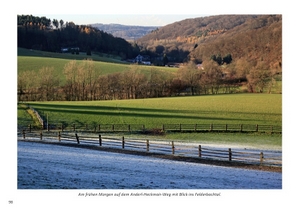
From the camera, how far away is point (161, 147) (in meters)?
16.1

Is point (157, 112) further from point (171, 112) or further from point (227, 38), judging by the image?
point (227, 38)

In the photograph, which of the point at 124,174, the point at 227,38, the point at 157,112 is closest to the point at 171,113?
the point at 157,112

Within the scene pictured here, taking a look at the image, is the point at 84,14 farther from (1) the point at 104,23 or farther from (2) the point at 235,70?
(2) the point at 235,70

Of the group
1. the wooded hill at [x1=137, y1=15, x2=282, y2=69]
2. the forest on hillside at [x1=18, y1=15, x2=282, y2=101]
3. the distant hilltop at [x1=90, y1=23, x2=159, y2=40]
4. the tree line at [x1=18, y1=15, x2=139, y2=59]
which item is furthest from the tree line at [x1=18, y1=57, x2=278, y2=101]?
the distant hilltop at [x1=90, y1=23, x2=159, y2=40]

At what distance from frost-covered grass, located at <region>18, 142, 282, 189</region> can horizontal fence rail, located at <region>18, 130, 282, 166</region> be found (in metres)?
0.95

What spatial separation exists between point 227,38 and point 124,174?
9.23 metres

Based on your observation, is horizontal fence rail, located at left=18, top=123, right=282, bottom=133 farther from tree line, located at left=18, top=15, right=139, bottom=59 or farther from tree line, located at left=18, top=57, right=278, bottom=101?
tree line, located at left=18, top=15, right=139, bottom=59

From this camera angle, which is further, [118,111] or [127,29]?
[118,111]

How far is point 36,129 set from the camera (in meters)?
17.8

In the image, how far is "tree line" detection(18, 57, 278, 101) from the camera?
61.9 ft

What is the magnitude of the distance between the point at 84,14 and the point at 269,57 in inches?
323

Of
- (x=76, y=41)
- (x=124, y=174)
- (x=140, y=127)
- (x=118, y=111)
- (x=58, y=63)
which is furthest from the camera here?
(x=76, y=41)

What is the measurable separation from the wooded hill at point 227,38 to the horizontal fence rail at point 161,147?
3.90m
